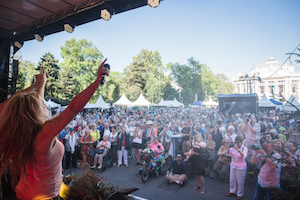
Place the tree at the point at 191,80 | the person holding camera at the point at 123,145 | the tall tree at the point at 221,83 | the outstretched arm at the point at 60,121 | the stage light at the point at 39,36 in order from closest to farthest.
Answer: the outstretched arm at the point at 60,121 < the stage light at the point at 39,36 < the person holding camera at the point at 123,145 < the tree at the point at 191,80 < the tall tree at the point at 221,83

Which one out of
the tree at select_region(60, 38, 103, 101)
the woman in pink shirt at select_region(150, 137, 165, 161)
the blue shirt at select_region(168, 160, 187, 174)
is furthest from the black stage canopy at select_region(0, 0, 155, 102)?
the tree at select_region(60, 38, 103, 101)

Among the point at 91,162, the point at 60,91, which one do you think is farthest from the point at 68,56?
the point at 91,162

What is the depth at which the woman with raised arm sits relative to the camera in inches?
37.7

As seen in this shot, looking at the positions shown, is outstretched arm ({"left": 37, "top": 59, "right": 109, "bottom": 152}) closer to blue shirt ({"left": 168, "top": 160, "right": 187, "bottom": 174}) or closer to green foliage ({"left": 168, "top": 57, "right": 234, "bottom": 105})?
blue shirt ({"left": 168, "top": 160, "right": 187, "bottom": 174})

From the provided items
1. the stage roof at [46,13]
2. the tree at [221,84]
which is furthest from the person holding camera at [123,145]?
the tree at [221,84]

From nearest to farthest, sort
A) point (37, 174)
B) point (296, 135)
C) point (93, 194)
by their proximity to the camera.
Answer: point (37, 174) → point (93, 194) → point (296, 135)

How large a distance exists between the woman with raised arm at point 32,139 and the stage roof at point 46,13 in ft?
10.3

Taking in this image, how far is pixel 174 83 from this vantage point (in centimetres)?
3650

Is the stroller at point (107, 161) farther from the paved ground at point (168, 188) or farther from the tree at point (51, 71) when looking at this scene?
the tree at point (51, 71)

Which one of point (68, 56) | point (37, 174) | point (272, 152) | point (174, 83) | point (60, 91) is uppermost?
point (68, 56)

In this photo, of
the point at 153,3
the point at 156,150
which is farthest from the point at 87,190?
the point at 156,150

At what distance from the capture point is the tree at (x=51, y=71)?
2419 cm

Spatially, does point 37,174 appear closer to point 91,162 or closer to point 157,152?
point 157,152

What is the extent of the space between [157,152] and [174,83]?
102 feet
